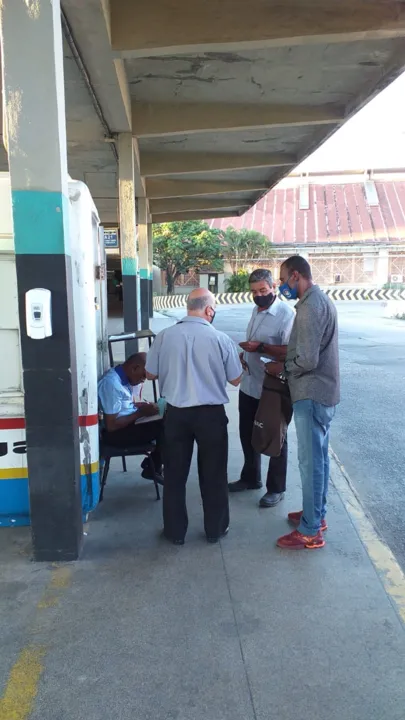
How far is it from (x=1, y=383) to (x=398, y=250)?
4466 centimetres

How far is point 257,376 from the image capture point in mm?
4527

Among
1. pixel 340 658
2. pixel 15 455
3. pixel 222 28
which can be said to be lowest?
pixel 340 658

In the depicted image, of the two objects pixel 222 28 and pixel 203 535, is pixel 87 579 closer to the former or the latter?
pixel 203 535

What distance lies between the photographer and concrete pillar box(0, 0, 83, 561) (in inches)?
121

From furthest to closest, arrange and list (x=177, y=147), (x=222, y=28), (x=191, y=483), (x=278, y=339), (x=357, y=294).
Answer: (x=357, y=294)
(x=177, y=147)
(x=222, y=28)
(x=191, y=483)
(x=278, y=339)

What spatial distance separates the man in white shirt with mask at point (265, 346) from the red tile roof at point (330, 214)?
40.3 metres

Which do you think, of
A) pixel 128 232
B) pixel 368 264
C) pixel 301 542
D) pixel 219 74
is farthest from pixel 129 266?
pixel 368 264

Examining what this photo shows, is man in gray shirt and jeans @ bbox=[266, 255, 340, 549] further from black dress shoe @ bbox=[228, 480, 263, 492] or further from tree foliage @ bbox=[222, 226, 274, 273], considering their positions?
tree foliage @ bbox=[222, 226, 274, 273]

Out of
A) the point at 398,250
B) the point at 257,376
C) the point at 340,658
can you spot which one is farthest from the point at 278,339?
the point at 398,250

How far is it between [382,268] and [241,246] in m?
12.5

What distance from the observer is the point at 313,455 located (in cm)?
359

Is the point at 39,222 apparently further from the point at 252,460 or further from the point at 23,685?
the point at 252,460

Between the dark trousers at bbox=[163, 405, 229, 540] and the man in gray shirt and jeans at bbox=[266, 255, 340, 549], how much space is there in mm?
511

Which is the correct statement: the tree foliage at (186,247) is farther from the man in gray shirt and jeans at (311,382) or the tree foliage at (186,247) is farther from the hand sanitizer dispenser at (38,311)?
the hand sanitizer dispenser at (38,311)
